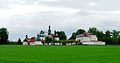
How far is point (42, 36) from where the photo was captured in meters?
194

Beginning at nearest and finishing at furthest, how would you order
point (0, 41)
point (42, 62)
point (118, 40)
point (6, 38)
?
1. point (42, 62)
2. point (118, 40)
3. point (0, 41)
4. point (6, 38)

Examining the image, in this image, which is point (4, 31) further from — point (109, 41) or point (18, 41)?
point (109, 41)

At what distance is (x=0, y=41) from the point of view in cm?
15588

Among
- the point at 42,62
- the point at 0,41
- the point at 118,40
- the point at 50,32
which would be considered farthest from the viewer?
the point at 50,32

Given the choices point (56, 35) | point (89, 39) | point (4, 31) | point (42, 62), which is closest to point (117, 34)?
point (89, 39)

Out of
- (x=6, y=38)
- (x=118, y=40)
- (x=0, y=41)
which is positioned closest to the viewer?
(x=118, y=40)

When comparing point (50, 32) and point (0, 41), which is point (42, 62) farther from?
point (50, 32)

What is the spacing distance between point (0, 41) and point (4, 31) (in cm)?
2529

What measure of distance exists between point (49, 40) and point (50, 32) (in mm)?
28690

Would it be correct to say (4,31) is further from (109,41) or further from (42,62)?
(42,62)

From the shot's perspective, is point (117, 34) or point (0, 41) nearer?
point (0, 41)

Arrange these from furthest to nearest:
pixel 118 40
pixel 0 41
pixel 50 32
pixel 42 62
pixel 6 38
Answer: pixel 50 32, pixel 6 38, pixel 0 41, pixel 118 40, pixel 42 62

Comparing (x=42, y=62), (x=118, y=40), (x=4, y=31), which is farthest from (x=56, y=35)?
(x=42, y=62)

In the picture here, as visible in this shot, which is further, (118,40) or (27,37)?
(27,37)
